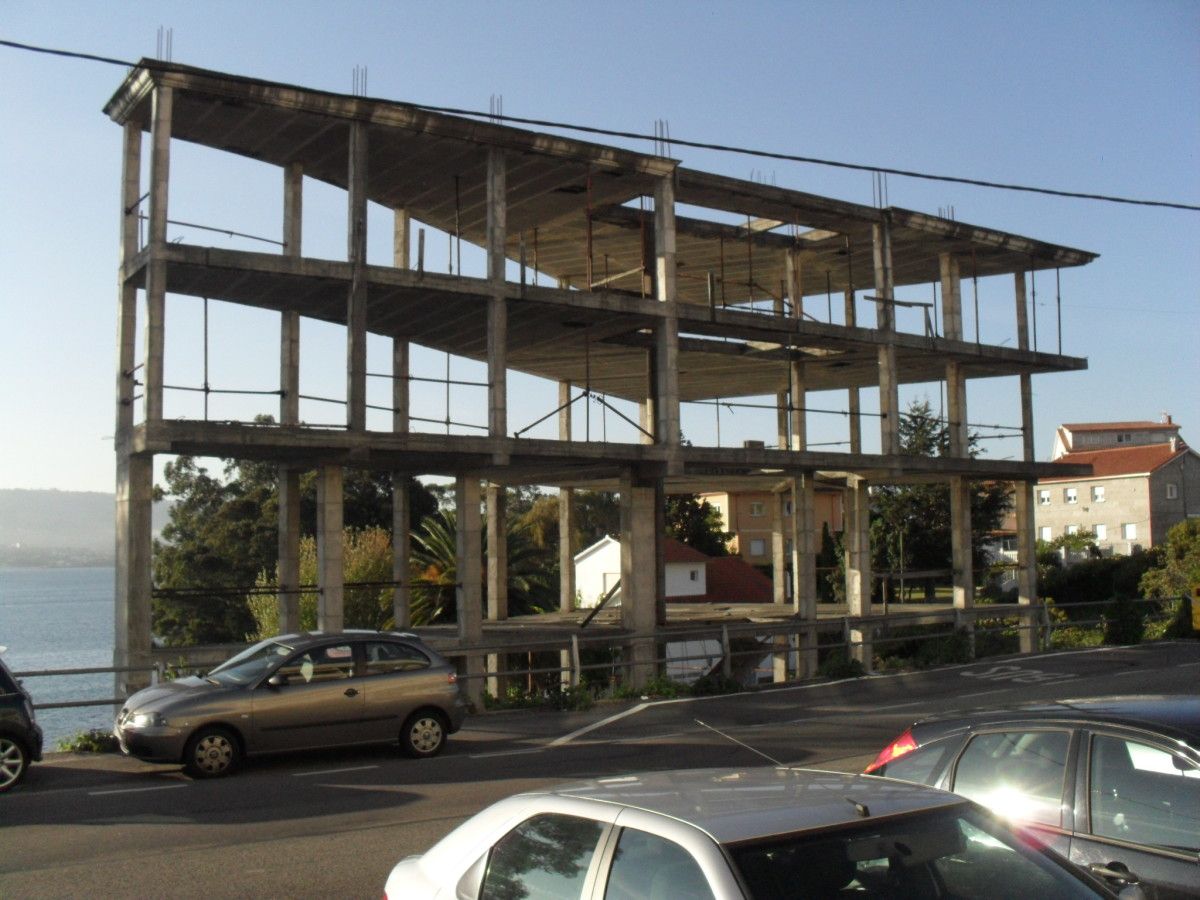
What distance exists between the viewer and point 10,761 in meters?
12.8

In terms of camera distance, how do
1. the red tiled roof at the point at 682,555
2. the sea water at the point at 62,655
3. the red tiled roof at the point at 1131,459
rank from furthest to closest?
the red tiled roof at the point at 1131,459, the red tiled roof at the point at 682,555, the sea water at the point at 62,655

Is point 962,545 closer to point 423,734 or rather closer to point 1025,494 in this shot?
point 1025,494

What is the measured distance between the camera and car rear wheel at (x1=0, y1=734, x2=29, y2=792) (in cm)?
1278

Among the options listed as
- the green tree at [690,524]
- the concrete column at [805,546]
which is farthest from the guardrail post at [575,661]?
the green tree at [690,524]

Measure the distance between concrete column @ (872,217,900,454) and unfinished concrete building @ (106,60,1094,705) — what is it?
7 cm

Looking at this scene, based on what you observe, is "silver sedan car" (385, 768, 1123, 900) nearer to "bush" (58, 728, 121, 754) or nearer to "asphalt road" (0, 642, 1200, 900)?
"asphalt road" (0, 642, 1200, 900)

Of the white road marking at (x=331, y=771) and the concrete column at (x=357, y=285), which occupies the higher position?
the concrete column at (x=357, y=285)

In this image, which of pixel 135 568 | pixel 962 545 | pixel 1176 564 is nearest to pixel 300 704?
pixel 135 568

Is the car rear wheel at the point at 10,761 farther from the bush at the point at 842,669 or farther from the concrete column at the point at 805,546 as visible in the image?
the concrete column at the point at 805,546

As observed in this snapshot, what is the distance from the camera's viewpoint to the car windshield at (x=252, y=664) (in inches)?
560

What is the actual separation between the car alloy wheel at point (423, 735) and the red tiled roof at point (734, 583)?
46.7 m

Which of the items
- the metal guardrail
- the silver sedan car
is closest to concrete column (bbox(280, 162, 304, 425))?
the metal guardrail

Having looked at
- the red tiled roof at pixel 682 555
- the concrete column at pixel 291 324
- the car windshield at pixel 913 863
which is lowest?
the car windshield at pixel 913 863

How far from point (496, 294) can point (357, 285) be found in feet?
10.4
